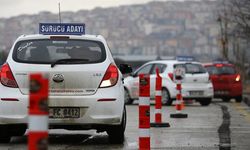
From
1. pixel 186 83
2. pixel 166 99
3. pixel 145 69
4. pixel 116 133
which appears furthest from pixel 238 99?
pixel 116 133

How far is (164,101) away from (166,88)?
0.41 m

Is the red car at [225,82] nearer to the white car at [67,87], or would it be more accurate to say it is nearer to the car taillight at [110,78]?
the white car at [67,87]

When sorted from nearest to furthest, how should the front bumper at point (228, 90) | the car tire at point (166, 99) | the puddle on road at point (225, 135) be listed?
1. the puddle on road at point (225, 135)
2. the car tire at point (166, 99)
3. the front bumper at point (228, 90)

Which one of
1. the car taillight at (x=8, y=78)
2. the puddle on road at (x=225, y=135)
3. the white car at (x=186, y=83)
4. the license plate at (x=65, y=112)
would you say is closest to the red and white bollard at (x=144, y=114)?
the license plate at (x=65, y=112)

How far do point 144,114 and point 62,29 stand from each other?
9.15 feet

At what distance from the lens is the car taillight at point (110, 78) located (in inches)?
409

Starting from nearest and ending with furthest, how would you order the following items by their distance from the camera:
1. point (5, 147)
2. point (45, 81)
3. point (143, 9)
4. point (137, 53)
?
point (45, 81), point (5, 147), point (137, 53), point (143, 9)

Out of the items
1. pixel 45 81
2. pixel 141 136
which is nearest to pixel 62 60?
pixel 141 136

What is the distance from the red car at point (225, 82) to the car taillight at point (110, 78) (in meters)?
16.8

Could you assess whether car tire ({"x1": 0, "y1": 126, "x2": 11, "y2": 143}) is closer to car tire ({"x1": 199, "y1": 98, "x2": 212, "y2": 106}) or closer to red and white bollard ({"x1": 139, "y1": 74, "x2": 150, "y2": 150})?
red and white bollard ({"x1": 139, "y1": 74, "x2": 150, "y2": 150})

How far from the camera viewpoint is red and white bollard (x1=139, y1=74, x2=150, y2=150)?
351 inches

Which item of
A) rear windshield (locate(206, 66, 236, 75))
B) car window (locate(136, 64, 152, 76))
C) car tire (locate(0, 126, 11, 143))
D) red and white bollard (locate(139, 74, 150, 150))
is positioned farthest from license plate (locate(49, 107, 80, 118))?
rear windshield (locate(206, 66, 236, 75))

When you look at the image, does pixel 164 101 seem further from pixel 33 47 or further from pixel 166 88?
pixel 33 47

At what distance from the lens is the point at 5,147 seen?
33.6 ft
